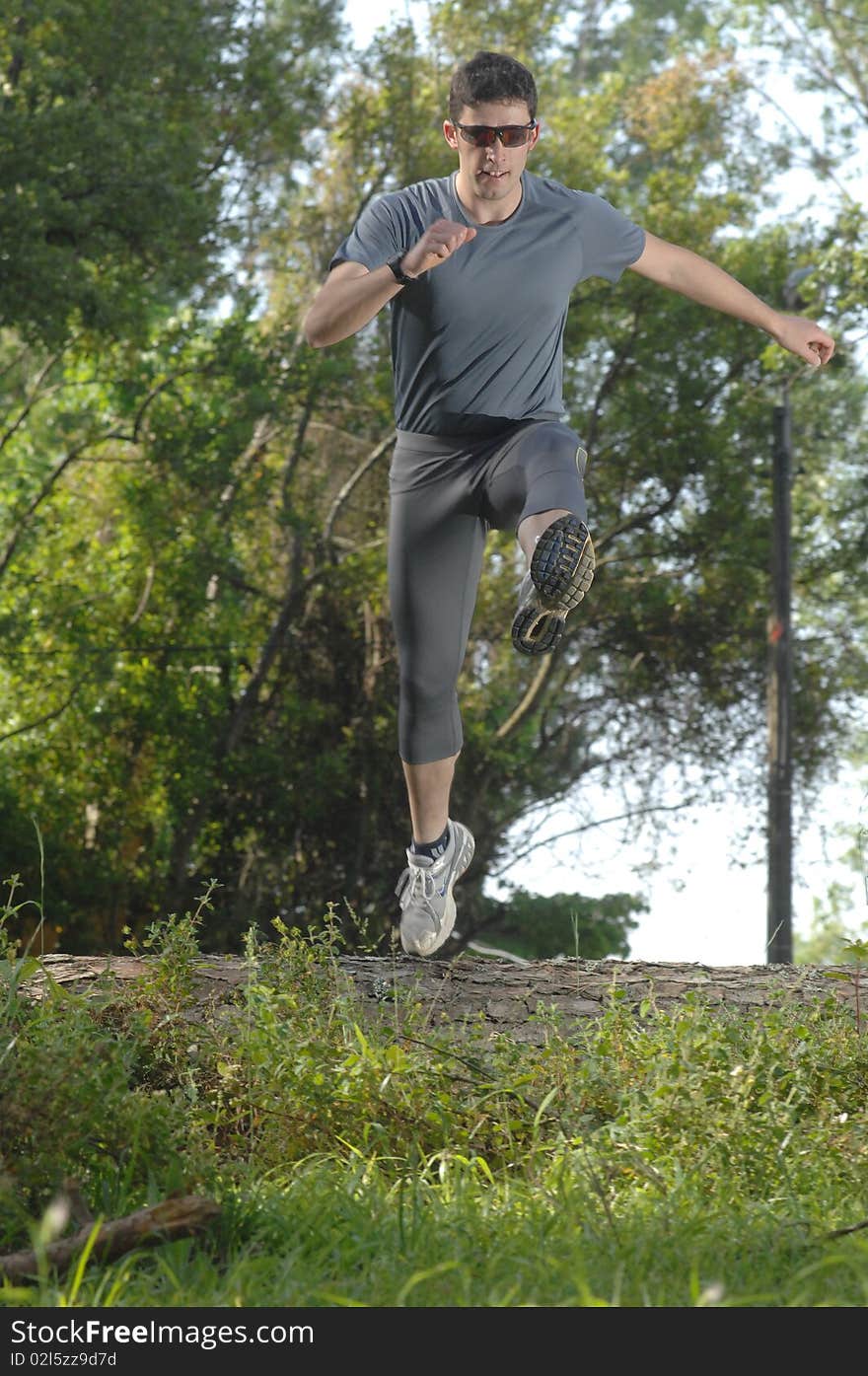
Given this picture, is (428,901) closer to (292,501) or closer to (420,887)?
(420,887)

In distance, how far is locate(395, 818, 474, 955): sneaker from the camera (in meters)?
6.08

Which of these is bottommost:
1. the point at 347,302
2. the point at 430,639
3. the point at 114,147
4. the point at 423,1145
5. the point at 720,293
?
the point at 423,1145

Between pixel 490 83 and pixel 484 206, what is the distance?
461mm

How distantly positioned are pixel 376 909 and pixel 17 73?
8211mm

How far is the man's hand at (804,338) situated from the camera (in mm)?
5645

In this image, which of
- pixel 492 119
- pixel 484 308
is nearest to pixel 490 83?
pixel 492 119

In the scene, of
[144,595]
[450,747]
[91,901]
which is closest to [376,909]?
[91,901]

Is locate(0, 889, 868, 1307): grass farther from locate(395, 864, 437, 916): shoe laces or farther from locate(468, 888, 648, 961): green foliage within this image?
locate(468, 888, 648, 961): green foliage

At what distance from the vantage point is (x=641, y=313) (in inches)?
652

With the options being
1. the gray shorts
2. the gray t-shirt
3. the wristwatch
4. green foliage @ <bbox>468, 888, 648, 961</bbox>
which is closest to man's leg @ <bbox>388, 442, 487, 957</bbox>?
the gray shorts

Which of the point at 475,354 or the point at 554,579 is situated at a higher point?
the point at 475,354

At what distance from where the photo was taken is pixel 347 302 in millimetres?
4672

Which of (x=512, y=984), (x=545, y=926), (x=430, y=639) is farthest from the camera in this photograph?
(x=545, y=926)

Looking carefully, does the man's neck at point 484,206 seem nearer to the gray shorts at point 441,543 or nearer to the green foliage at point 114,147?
the gray shorts at point 441,543
